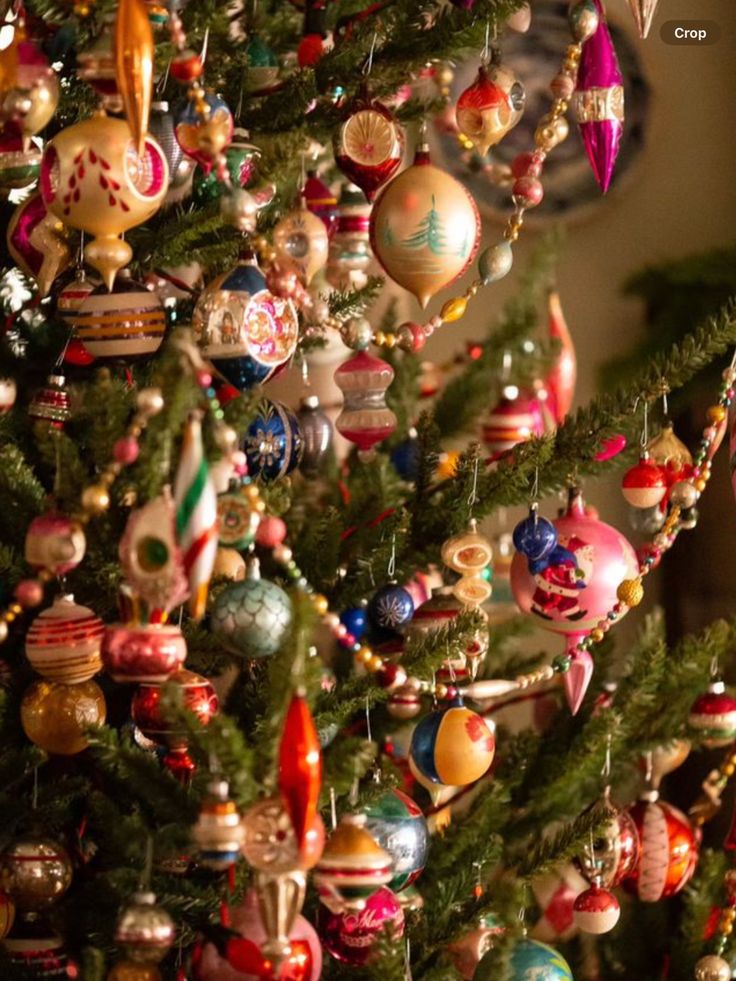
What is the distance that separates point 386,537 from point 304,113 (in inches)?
13.1

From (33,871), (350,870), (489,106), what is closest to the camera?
(350,870)

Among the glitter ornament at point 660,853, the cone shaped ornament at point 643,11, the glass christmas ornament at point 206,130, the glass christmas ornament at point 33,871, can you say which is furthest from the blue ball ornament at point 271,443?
the glitter ornament at point 660,853

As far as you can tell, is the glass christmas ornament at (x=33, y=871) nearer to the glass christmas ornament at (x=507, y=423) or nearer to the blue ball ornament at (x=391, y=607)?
the blue ball ornament at (x=391, y=607)

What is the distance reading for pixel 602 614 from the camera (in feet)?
3.81

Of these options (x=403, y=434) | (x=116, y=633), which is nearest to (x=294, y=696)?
(x=116, y=633)

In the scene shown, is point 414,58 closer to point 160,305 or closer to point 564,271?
point 160,305

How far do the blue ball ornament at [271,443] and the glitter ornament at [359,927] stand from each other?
0.32 metres

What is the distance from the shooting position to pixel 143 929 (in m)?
0.85

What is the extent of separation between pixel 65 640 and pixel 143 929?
20 centimetres

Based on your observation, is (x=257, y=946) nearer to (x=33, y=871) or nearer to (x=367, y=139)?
(x=33, y=871)

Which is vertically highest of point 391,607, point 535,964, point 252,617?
point 252,617

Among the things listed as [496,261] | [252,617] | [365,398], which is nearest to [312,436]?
[365,398]

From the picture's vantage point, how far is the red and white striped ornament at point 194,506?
0.81m

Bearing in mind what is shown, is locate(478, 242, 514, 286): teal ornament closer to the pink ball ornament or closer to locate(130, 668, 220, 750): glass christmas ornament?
locate(130, 668, 220, 750): glass christmas ornament
